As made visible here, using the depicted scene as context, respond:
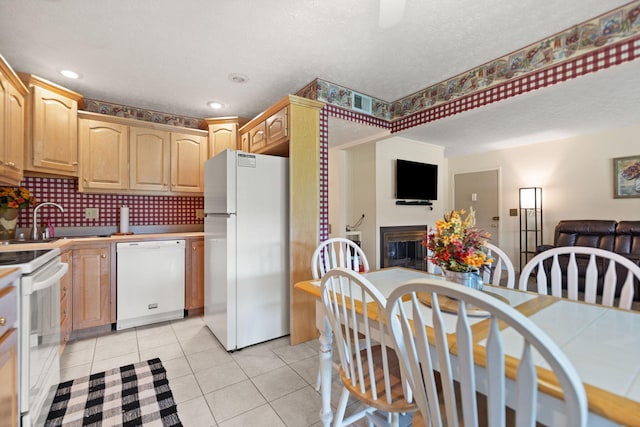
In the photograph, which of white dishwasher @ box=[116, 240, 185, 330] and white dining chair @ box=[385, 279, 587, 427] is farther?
white dishwasher @ box=[116, 240, 185, 330]

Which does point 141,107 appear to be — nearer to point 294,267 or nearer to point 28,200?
point 28,200

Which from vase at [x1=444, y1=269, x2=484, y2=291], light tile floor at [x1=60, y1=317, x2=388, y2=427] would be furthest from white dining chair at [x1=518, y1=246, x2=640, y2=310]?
light tile floor at [x1=60, y1=317, x2=388, y2=427]

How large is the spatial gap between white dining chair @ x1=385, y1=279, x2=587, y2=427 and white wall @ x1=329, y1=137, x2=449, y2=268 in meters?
3.32

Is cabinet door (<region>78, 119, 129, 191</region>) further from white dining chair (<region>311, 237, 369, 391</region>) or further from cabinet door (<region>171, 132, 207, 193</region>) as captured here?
white dining chair (<region>311, 237, 369, 391</region>)

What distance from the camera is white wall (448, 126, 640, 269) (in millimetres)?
4043

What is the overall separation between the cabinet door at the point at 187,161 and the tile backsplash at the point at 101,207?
320 mm

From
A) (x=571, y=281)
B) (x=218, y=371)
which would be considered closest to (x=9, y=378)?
(x=218, y=371)

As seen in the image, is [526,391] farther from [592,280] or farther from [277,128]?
[277,128]

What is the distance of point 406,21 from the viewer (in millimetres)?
1854

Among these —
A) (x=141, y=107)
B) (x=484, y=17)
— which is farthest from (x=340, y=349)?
(x=141, y=107)

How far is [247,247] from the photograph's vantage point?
2312 mm

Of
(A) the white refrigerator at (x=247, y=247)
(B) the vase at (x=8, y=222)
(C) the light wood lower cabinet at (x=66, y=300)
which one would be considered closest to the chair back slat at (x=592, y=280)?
(A) the white refrigerator at (x=247, y=247)

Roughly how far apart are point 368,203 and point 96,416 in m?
3.57

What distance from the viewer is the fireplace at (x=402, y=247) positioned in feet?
13.8
